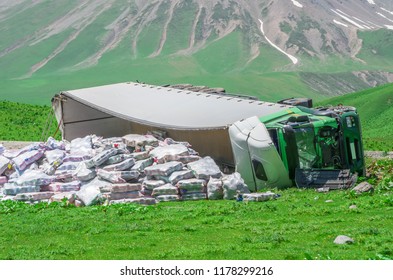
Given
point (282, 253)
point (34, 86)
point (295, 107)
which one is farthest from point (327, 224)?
point (34, 86)

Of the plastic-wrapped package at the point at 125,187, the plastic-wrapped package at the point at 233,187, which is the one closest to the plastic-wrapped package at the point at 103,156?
the plastic-wrapped package at the point at 125,187

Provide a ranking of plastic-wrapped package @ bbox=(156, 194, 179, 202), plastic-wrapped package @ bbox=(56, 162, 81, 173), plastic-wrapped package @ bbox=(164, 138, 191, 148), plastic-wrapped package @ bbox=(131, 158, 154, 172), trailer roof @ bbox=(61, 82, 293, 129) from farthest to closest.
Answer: trailer roof @ bbox=(61, 82, 293, 129) < plastic-wrapped package @ bbox=(164, 138, 191, 148) < plastic-wrapped package @ bbox=(56, 162, 81, 173) < plastic-wrapped package @ bbox=(131, 158, 154, 172) < plastic-wrapped package @ bbox=(156, 194, 179, 202)

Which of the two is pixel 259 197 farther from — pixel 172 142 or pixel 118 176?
pixel 172 142

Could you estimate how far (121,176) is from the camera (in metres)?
22.6

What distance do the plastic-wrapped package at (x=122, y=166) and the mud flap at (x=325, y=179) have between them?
5108mm

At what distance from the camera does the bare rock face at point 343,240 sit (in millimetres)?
13523

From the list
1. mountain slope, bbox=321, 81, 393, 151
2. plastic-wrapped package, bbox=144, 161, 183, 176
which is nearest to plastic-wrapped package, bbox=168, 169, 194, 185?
plastic-wrapped package, bbox=144, 161, 183, 176

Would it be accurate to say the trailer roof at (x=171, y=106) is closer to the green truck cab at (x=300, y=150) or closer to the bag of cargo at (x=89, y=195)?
the green truck cab at (x=300, y=150)

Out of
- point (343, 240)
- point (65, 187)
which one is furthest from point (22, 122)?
point (343, 240)

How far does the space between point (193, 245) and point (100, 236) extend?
2541mm

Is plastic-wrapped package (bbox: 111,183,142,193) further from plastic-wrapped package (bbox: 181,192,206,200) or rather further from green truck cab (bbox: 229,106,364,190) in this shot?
green truck cab (bbox: 229,106,364,190)

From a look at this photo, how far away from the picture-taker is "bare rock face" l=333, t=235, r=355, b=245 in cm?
1352

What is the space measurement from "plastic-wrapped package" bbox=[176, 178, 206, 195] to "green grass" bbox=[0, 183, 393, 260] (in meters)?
1.06
